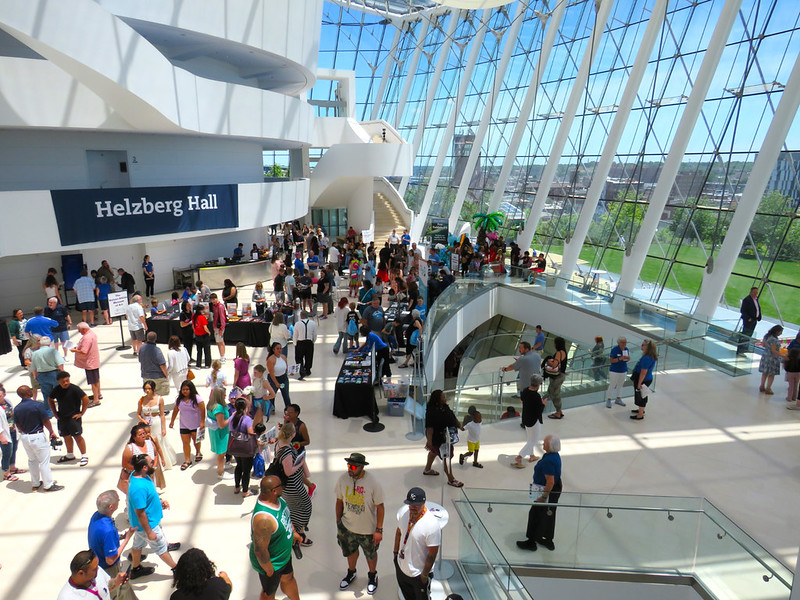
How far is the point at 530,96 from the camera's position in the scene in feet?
86.4

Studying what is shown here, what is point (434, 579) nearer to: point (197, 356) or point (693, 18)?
point (197, 356)

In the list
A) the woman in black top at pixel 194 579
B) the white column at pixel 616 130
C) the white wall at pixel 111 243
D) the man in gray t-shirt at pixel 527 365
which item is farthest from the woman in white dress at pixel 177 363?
the white column at pixel 616 130

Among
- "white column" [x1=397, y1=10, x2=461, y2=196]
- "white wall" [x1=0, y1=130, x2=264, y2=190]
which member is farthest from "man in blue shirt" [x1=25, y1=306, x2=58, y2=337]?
"white column" [x1=397, y1=10, x2=461, y2=196]

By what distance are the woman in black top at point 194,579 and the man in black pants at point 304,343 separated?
7810mm

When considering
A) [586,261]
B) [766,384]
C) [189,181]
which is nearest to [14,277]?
[189,181]

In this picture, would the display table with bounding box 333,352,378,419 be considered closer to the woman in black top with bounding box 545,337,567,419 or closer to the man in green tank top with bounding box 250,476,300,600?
the woman in black top with bounding box 545,337,567,419

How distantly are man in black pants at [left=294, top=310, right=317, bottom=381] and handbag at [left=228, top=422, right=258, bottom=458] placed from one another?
454 centimetres

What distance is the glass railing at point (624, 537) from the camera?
5672 millimetres

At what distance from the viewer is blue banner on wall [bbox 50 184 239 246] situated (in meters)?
15.3

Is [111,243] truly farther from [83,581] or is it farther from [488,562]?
[488,562]

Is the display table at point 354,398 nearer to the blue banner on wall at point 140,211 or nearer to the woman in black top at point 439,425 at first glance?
the woman in black top at point 439,425

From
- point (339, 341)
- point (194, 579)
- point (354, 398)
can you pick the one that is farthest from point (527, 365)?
point (194, 579)

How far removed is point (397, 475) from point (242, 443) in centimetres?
228

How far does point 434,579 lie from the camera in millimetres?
5879
